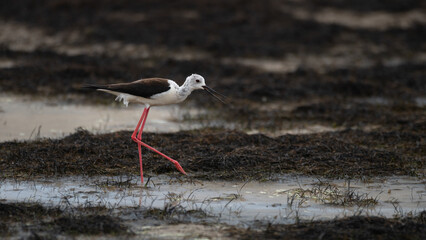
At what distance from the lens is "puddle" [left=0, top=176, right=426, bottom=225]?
22.9 feet

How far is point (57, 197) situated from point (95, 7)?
59.7ft

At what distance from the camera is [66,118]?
11750 mm

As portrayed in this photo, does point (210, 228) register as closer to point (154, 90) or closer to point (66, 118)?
point (154, 90)

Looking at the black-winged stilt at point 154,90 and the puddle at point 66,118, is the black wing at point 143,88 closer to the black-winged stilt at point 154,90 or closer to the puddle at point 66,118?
the black-winged stilt at point 154,90

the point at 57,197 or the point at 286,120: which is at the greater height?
the point at 286,120

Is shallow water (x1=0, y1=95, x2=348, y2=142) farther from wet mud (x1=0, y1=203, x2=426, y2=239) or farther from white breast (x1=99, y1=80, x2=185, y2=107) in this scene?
wet mud (x1=0, y1=203, x2=426, y2=239)

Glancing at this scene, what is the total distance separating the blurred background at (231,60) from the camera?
478 inches

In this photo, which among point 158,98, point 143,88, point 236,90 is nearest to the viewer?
point 143,88

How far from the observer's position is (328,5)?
84.8 feet

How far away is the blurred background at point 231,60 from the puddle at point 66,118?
1.3 inches

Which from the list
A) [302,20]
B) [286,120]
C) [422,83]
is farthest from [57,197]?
[302,20]

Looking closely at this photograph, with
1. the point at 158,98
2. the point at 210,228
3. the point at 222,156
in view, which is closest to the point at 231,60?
the point at 222,156

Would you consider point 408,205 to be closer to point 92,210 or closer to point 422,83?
point 92,210

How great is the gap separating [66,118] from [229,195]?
16.6 ft
